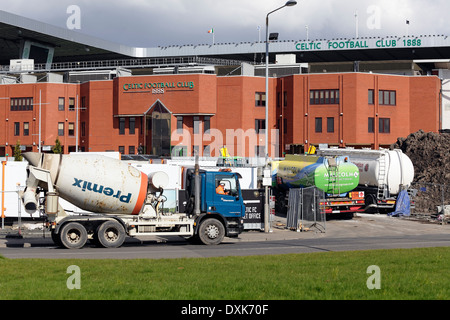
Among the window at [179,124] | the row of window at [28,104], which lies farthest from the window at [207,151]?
the row of window at [28,104]

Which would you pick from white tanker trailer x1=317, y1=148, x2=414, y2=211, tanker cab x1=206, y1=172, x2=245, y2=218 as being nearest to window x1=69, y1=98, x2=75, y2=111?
white tanker trailer x1=317, y1=148, x2=414, y2=211

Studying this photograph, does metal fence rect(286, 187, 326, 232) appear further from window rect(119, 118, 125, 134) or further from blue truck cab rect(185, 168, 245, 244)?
window rect(119, 118, 125, 134)

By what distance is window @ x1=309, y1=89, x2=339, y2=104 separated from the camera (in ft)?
225

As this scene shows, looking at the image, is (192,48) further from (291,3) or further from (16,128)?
(291,3)

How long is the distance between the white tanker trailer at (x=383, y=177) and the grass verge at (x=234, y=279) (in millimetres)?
20976

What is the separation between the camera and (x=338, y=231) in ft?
99.1

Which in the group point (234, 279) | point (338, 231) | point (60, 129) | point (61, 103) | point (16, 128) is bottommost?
point (338, 231)

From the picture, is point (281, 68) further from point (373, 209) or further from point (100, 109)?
point (373, 209)

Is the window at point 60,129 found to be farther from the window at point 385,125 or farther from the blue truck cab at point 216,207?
the blue truck cab at point 216,207

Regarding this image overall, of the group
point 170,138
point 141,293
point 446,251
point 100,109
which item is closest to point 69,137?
point 100,109

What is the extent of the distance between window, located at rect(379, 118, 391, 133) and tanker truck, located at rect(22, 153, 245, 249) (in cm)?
4998

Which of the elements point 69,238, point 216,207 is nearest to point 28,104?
point 69,238

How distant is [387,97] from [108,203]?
5429cm
